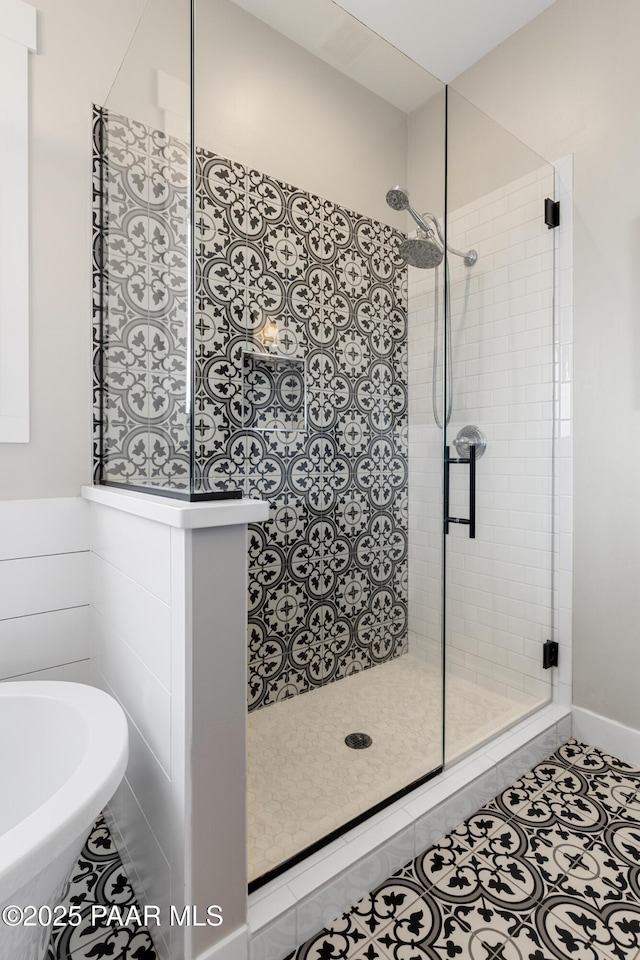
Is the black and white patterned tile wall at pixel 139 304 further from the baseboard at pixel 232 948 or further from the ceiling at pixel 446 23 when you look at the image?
the ceiling at pixel 446 23

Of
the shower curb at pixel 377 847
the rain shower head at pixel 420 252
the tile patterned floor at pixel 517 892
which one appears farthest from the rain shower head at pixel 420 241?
the tile patterned floor at pixel 517 892

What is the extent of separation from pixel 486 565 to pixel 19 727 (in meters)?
1.51

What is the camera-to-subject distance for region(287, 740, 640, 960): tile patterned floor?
3.63ft

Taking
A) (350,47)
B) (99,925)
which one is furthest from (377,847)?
(350,47)

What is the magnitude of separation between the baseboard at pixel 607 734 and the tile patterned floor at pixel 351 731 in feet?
1.79

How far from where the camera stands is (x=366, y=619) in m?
1.52

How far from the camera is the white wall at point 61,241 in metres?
1.42

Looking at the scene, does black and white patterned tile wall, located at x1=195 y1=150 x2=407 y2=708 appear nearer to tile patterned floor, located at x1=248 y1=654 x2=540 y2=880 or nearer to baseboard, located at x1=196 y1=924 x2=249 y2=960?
tile patterned floor, located at x1=248 y1=654 x2=540 y2=880

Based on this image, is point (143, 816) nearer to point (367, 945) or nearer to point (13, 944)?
point (13, 944)

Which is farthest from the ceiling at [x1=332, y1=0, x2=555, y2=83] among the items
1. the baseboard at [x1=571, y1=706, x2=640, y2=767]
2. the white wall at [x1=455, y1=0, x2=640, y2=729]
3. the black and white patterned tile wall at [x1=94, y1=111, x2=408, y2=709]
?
the baseboard at [x1=571, y1=706, x2=640, y2=767]

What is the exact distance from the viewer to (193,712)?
0.93 meters

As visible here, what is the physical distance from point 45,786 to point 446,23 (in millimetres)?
2952

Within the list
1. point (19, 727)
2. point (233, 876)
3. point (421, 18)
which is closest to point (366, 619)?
point (233, 876)

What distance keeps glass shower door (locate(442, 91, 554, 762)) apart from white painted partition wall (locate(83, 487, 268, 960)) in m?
0.82
